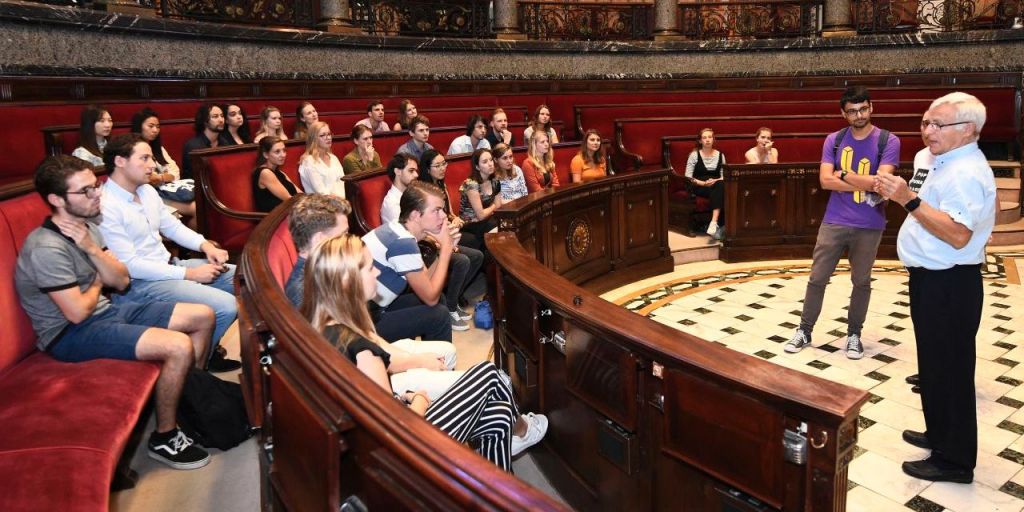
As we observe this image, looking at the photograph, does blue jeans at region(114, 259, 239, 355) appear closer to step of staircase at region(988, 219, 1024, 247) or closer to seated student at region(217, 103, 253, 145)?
seated student at region(217, 103, 253, 145)

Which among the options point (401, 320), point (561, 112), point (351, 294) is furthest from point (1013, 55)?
point (351, 294)

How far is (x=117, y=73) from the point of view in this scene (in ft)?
20.2

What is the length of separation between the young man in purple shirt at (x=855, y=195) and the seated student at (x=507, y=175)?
206 centimetres

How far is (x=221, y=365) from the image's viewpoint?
3.50m

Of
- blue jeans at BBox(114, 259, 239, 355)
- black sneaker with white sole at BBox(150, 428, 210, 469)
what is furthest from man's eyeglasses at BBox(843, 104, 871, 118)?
black sneaker with white sole at BBox(150, 428, 210, 469)

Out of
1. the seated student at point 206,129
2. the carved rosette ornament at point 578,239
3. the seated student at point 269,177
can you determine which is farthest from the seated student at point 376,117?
the carved rosette ornament at point 578,239

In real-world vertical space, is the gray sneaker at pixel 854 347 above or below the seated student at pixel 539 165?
A: below

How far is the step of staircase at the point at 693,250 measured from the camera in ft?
22.1

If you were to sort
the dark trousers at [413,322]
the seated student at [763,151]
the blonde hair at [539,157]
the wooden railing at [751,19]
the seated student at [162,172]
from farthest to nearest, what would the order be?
the wooden railing at [751,19] < the seated student at [763,151] < the blonde hair at [539,157] < the seated student at [162,172] < the dark trousers at [413,322]

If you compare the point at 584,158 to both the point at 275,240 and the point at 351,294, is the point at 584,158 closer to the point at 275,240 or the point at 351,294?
the point at 275,240

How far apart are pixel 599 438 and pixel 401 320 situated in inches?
50.5

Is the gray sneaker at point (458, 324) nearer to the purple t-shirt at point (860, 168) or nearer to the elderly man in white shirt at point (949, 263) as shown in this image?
the purple t-shirt at point (860, 168)

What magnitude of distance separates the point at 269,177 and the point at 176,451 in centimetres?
246

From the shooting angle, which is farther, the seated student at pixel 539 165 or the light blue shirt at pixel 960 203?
the seated student at pixel 539 165
